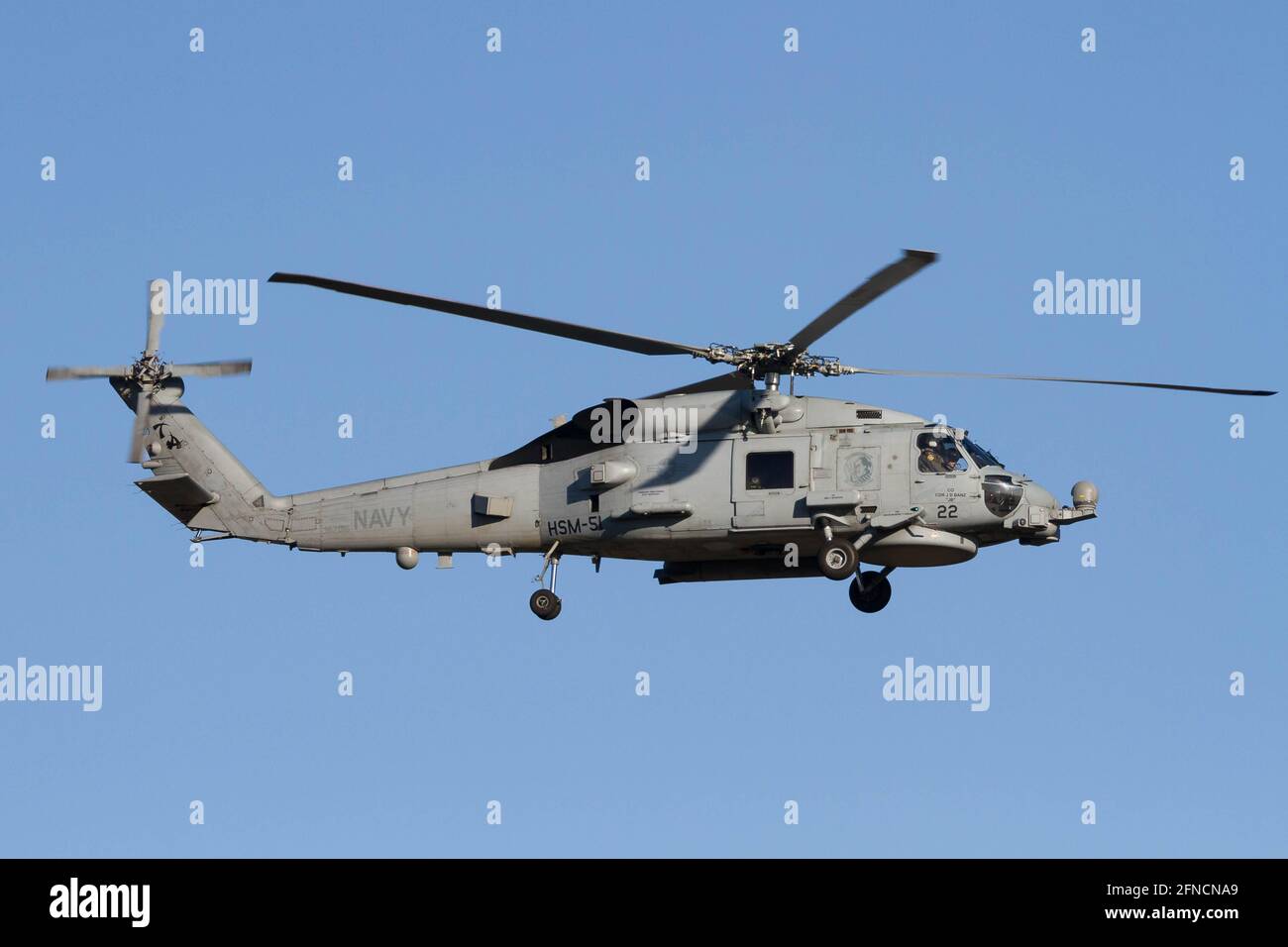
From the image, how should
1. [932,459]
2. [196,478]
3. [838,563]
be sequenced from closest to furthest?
[838,563] < [932,459] < [196,478]

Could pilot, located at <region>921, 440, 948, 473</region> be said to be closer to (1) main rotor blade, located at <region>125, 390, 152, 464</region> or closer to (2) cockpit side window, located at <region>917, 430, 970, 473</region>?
(2) cockpit side window, located at <region>917, 430, 970, 473</region>

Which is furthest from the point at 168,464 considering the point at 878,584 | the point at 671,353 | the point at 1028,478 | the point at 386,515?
the point at 1028,478

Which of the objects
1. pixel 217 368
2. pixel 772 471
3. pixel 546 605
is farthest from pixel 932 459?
pixel 217 368

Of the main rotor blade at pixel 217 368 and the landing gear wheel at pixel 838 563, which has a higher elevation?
the main rotor blade at pixel 217 368

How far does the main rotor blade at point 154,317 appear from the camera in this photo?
3897 cm

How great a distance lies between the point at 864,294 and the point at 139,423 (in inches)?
558

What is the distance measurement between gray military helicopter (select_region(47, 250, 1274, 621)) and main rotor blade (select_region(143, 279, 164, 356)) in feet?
4.56

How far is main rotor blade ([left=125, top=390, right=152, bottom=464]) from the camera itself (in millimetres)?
37438

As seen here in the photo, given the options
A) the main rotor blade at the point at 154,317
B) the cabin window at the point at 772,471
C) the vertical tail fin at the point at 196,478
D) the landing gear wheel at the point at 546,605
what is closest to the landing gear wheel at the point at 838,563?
the cabin window at the point at 772,471
